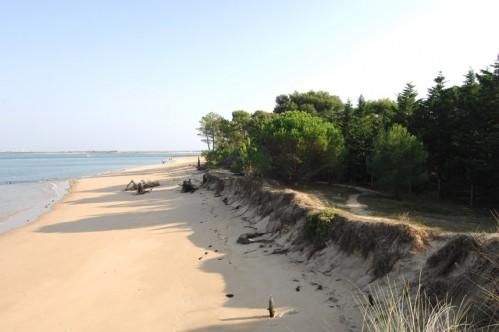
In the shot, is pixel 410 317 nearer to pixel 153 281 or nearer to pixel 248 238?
pixel 153 281

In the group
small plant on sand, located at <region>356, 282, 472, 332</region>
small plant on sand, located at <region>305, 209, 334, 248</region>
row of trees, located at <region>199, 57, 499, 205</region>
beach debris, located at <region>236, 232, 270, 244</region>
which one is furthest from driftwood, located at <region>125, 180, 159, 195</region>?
small plant on sand, located at <region>356, 282, 472, 332</region>

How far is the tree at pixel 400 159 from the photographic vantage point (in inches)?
1040

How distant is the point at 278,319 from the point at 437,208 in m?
18.3

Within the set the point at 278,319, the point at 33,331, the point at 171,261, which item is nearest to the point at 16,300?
the point at 33,331

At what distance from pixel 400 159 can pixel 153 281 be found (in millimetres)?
18899

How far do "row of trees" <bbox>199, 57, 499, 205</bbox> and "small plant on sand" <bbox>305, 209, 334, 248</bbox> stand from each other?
41.7 feet

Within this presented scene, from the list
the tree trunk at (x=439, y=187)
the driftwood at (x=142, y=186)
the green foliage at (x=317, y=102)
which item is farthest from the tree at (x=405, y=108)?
the green foliage at (x=317, y=102)

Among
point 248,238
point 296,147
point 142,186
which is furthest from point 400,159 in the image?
point 142,186

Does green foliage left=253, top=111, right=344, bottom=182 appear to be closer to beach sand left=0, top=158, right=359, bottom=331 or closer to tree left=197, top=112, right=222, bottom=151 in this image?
beach sand left=0, top=158, right=359, bottom=331

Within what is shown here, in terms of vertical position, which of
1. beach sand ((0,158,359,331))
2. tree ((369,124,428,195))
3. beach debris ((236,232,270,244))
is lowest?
beach sand ((0,158,359,331))

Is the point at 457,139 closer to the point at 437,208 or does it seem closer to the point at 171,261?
the point at 437,208

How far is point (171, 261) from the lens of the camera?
53.5 ft

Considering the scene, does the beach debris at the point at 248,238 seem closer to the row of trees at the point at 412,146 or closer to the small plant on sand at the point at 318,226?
the small plant on sand at the point at 318,226

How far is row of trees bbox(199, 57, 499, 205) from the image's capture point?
2572cm
